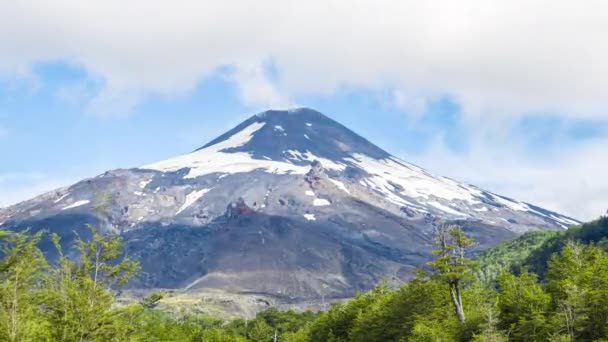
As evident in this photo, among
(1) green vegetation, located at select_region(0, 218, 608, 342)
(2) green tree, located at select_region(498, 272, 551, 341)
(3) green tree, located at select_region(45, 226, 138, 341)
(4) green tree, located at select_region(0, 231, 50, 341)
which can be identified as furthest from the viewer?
(2) green tree, located at select_region(498, 272, 551, 341)

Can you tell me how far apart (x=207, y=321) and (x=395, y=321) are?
116809 mm

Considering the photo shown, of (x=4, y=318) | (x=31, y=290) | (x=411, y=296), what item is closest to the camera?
(x=4, y=318)

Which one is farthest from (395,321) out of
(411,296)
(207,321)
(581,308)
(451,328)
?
(207,321)

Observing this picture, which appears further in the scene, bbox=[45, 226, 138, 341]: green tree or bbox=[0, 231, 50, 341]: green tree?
bbox=[45, 226, 138, 341]: green tree

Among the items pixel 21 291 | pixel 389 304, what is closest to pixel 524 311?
pixel 389 304

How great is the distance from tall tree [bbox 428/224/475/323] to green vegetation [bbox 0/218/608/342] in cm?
10

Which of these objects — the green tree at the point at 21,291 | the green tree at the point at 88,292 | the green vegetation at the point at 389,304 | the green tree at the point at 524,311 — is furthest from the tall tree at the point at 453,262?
the green tree at the point at 21,291

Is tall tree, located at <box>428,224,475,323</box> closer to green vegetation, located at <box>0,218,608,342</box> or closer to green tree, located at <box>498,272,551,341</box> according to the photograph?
green vegetation, located at <box>0,218,608,342</box>

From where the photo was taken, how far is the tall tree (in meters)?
55.6

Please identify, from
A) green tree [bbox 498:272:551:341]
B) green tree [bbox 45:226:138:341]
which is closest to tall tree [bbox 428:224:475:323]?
green tree [bbox 498:272:551:341]

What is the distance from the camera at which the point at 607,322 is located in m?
51.2

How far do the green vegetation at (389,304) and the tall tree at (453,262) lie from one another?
0.31 ft

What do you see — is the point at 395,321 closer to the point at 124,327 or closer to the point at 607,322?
the point at 607,322

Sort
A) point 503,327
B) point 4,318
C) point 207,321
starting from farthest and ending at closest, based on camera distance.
Result: point 207,321 → point 503,327 → point 4,318
